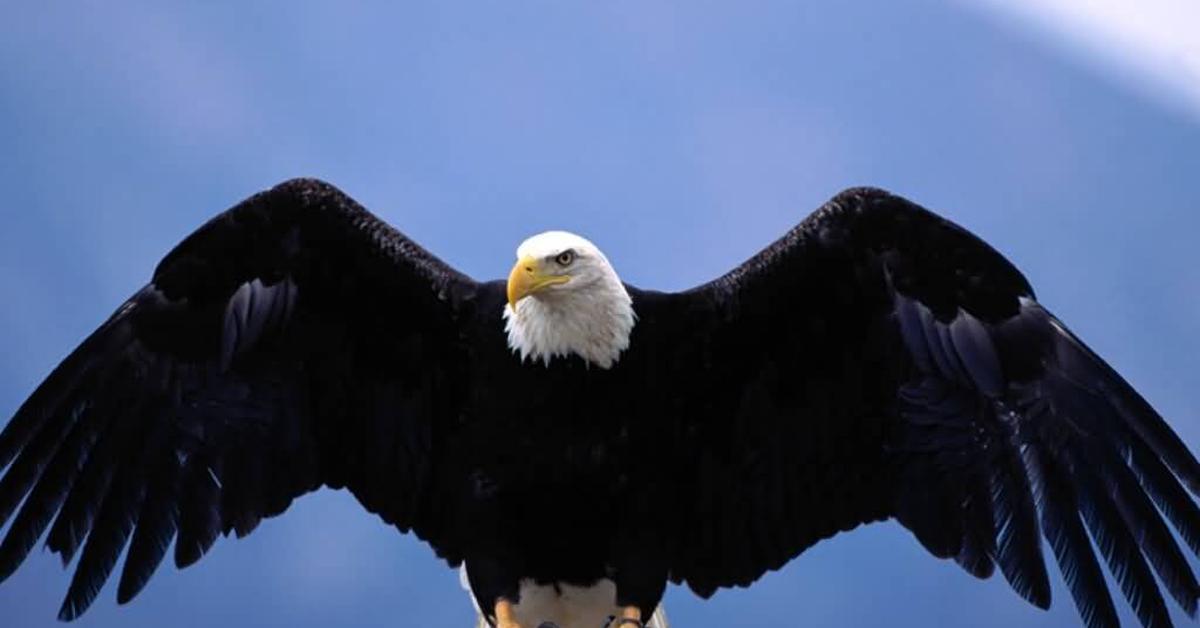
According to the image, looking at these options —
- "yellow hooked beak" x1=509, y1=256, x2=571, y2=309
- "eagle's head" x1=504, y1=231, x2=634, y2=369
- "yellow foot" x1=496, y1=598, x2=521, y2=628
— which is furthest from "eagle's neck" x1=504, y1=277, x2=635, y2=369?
"yellow foot" x1=496, y1=598, x2=521, y2=628

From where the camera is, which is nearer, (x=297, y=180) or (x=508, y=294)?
(x=508, y=294)

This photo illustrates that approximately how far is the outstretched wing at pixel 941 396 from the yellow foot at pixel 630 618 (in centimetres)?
48

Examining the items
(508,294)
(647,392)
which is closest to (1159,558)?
(647,392)

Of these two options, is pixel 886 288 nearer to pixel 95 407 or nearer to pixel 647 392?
pixel 647 392

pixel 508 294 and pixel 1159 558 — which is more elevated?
pixel 508 294

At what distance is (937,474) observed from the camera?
7.41 meters

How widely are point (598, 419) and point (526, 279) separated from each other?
0.54 metres

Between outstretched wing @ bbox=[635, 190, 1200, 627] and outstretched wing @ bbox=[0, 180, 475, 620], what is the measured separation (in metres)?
0.86

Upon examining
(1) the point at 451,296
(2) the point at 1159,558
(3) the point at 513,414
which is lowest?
(2) the point at 1159,558

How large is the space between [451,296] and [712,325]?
0.84 meters

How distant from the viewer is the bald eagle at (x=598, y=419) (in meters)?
7.22

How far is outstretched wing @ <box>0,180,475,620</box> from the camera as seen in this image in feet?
24.5

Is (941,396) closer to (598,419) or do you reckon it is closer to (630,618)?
(598,419)

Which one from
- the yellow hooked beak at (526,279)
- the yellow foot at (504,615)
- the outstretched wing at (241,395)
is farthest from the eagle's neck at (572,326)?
the yellow foot at (504,615)
